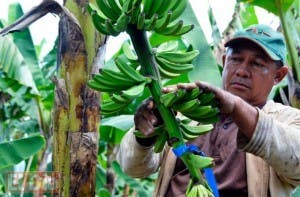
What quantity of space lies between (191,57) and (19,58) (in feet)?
7.29

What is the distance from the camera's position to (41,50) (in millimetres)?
5559

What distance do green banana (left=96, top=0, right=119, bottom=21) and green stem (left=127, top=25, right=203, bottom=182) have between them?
0.06 meters

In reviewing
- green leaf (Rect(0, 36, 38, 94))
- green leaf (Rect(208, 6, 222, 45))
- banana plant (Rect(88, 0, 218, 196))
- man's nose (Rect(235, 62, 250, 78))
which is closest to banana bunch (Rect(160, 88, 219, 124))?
banana plant (Rect(88, 0, 218, 196))

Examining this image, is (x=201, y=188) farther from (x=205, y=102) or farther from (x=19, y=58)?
(x=19, y=58)

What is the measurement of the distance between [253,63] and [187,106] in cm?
47

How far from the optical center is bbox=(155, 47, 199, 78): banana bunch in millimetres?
998

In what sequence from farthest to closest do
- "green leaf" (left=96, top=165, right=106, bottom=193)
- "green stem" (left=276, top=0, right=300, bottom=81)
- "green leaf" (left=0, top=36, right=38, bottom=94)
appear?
"green leaf" (left=96, top=165, right=106, bottom=193) → "green leaf" (left=0, top=36, right=38, bottom=94) → "green stem" (left=276, top=0, right=300, bottom=81)

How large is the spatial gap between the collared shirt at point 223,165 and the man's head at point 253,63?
110 millimetres

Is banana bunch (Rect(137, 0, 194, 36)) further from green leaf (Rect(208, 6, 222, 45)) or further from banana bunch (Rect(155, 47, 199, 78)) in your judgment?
green leaf (Rect(208, 6, 222, 45))

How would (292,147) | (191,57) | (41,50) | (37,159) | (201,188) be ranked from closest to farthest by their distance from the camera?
(201,188) < (191,57) < (292,147) < (37,159) < (41,50)

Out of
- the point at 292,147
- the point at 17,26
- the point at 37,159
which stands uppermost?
the point at 17,26

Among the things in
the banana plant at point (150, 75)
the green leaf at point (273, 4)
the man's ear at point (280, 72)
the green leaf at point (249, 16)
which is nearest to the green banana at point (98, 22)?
the banana plant at point (150, 75)

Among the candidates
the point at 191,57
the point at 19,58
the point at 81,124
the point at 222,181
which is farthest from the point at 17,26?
the point at 19,58

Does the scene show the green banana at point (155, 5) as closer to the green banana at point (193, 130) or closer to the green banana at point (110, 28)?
the green banana at point (110, 28)
